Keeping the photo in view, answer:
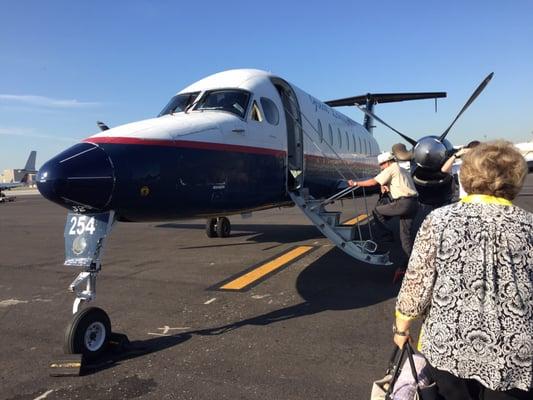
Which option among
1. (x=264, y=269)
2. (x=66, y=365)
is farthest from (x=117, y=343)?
(x=264, y=269)

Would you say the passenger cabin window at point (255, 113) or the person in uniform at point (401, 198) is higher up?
the passenger cabin window at point (255, 113)

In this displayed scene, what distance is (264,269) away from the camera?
883cm

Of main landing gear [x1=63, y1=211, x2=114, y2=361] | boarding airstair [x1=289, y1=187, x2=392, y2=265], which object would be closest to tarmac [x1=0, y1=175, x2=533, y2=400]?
main landing gear [x1=63, y1=211, x2=114, y2=361]

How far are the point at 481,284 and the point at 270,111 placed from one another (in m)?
7.05

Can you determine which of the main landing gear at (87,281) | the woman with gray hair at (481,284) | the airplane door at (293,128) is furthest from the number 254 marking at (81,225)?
the airplane door at (293,128)

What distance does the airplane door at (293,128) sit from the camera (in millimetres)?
9727

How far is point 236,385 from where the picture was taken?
4.05 meters

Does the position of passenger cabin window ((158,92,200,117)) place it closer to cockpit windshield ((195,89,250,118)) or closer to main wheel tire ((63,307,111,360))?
cockpit windshield ((195,89,250,118))

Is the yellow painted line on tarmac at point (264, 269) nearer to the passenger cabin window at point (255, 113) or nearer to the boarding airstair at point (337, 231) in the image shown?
the boarding airstair at point (337, 231)

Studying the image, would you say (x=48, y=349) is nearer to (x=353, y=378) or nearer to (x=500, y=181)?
(x=353, y=378)

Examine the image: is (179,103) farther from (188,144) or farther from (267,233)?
(267,233)

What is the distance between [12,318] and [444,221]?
242 inches

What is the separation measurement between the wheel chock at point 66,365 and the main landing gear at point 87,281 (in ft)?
0.45

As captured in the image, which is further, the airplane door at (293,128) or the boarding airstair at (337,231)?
the airplane door at (293,128)
